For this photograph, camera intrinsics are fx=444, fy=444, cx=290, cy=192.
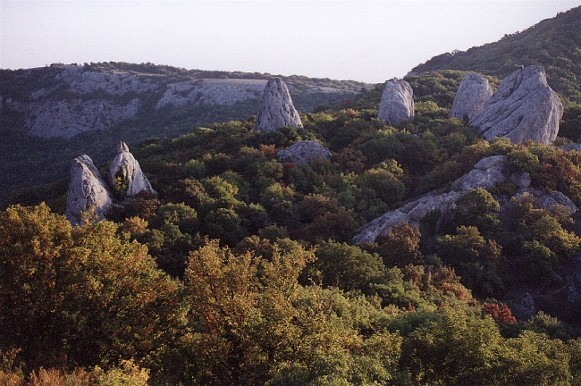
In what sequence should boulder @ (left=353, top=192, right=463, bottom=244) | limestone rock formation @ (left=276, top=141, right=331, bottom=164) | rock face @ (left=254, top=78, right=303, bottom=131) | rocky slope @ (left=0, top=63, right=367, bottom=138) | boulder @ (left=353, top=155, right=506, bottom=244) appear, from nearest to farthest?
boulder @ (left=353, top=192, right=463, bottom=244) < boulder @ (left=353, top=155, right=506, bottom=244) < limestone rock formation @ (left=276, top=141, right=331, bottom=164) < rock face @ (left=254, top=78, right=303, bottom=131) < rocky slope @ (left=0, top=63, right=367, bottom=138)

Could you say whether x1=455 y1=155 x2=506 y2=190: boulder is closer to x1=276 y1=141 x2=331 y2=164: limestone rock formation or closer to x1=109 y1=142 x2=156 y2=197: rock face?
x1=276 y1=141 x2=331 y2=164: limestone rock formation

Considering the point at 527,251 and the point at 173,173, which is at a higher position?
the point at 173,173

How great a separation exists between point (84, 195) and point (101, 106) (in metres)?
89.6

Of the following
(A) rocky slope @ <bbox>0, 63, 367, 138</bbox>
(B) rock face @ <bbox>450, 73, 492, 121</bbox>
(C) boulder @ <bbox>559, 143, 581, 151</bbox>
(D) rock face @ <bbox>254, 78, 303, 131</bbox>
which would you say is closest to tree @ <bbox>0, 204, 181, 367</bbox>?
(D) rock face @ <bbox>254, 78, 303, 131</bbox>

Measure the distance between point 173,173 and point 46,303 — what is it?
26.1m

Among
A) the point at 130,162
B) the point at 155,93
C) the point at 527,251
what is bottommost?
the point at 527,251

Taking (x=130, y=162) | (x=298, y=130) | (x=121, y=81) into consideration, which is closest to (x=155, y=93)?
(x=121, y=81)

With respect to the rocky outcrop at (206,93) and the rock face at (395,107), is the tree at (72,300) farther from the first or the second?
the rocky outcrop at (206,93)

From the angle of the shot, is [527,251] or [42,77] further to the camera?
[42,77]

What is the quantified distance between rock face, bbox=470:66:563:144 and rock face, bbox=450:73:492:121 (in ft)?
12.5

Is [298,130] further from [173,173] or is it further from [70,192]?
[70,192]

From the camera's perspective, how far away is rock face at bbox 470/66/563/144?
1687 inches

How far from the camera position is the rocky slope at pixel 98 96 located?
4107 inches

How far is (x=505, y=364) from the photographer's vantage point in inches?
530
